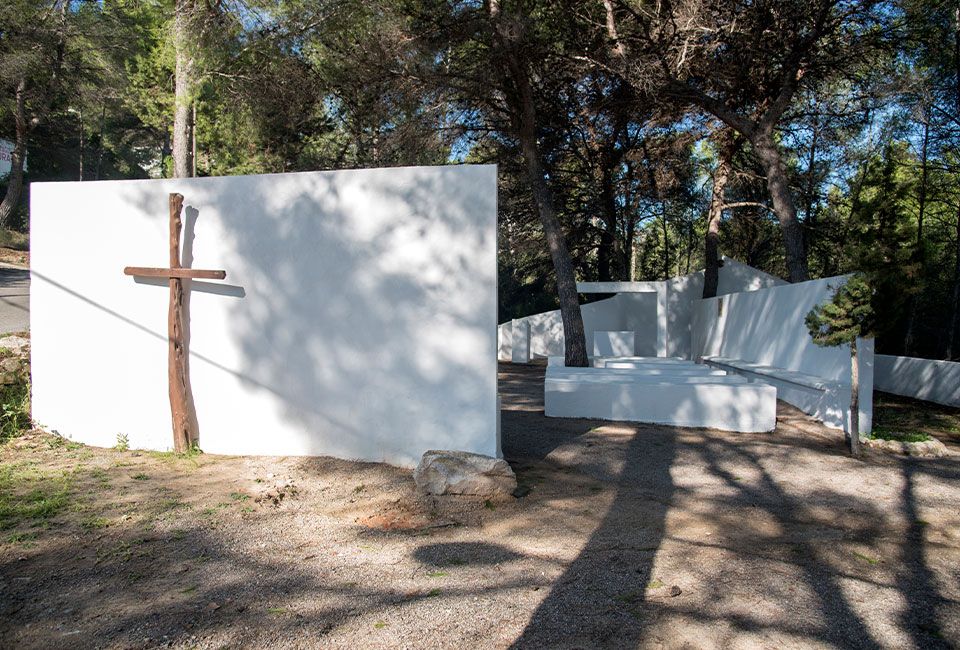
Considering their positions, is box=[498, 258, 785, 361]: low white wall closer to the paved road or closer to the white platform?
the white platform

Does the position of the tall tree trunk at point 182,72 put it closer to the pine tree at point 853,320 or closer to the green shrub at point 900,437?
the pine tree at point 853,320

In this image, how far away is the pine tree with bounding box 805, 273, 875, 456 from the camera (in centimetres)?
769

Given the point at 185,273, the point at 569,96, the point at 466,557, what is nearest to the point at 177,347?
the point at 185,273

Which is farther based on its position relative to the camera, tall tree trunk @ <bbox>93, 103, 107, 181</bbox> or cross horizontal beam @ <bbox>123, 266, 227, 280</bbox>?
tall tree trunk @ <bbox>93, 103, 107, 181</bbox>

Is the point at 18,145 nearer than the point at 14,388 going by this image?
No

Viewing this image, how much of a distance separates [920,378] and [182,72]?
14.2 meters

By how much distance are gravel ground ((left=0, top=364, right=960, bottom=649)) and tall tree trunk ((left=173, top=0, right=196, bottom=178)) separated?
5956mm

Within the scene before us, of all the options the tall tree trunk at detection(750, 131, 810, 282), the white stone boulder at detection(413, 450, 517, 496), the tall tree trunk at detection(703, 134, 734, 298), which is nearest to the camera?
the white stone boulder at detection(413, 450, 517, 496)

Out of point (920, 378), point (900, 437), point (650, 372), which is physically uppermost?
point (650, 372)

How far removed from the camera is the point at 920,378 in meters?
13.6

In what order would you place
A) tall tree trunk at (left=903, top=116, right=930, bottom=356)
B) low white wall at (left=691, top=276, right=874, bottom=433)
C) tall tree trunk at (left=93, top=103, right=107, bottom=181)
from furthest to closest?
tall tree trunk at (left=93, top=103, right=107, bottom=181), tall tree trunk at (left=903, top=116, right=930, bottom=356), low white wall at (left=691, top=276, right=874, bottom=433)

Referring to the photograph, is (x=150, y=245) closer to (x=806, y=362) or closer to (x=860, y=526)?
(x=860, y=526)

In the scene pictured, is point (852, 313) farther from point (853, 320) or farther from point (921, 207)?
point (921, 207)

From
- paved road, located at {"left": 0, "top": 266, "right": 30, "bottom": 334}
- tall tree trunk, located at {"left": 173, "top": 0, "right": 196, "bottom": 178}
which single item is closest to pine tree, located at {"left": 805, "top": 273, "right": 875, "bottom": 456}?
tall tree trunk, located at {"left": 173, "top": 0, "right": 196, "bottom": 178}
